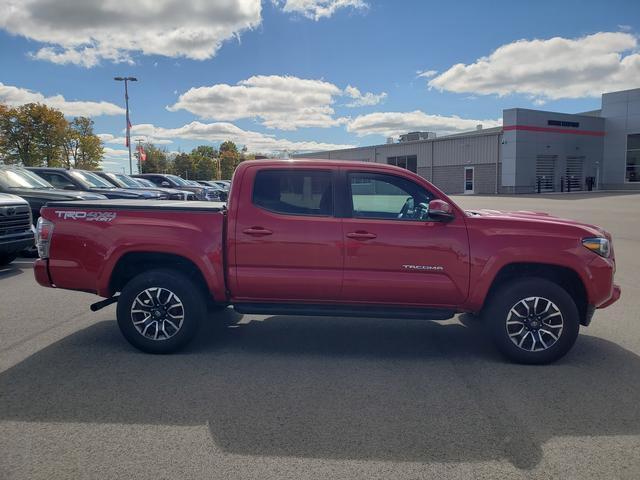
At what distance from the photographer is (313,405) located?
3859 mm

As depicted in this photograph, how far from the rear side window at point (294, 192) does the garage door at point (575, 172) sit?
48028mm

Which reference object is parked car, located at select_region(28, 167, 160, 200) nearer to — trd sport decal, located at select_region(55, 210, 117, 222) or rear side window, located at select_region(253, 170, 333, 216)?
trd sport decal, located at select_region(55, 210, 117, 222)

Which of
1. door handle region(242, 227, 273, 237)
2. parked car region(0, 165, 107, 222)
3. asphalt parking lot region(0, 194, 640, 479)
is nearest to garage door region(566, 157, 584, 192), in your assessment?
parked car region(0, 165, 107, 222)

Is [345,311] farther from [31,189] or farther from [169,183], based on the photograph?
[169,183]

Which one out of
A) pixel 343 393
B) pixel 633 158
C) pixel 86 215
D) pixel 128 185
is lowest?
pixel 343 393

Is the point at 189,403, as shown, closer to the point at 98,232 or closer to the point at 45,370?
the point at 45,370

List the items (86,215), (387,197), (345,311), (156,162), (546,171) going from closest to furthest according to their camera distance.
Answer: (345,311) → (86,215) → (387,197) → (546,171) → (156,162)

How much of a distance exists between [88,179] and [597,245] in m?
14.2

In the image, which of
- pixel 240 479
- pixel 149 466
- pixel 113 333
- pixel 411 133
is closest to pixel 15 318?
pixel 113 333

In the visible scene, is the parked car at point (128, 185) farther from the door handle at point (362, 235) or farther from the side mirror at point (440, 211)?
the side mirror at point (440, 211)

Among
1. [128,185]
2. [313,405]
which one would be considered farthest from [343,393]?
[128,185]

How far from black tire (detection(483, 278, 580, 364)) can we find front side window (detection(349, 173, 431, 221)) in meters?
1.14

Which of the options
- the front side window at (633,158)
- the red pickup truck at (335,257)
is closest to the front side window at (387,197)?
the red pickup truck at (335,257)

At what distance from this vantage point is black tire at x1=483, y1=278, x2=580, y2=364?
470 centimetres
